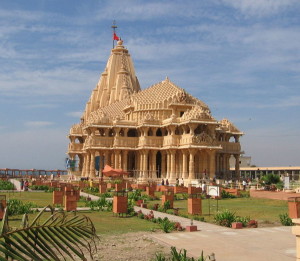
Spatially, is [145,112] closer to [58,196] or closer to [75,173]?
[75,173]

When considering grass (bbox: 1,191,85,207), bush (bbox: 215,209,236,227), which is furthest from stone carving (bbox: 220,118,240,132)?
bush (bbox: 215,209,236,227)

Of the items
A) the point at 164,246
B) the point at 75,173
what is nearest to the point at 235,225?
the point at 164,246

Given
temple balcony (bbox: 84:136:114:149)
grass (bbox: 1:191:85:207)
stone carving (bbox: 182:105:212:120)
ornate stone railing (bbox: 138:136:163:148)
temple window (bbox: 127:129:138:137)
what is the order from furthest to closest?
temple window (bbox: 127:129:138:137) < temple balcony (bbox: 84:136:114:149) < ornate stone railing (bbox: 138:136:163:148) < stone carving (bbox: 182:105:212:120) < grass (bbox: 1:191:85:207)

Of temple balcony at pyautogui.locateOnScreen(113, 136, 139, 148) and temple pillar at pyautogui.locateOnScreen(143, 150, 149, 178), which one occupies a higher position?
temple balcony at pyautogui.locateOnScreen(113, 136, 139, 148)

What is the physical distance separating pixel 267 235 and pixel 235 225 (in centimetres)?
194

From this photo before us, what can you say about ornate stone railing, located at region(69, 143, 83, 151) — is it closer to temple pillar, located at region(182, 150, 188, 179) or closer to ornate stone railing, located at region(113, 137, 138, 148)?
ornate stone railing, located at region(113, 137, 138, 148)

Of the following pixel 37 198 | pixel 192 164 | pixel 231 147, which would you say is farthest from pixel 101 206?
pixel 231 147

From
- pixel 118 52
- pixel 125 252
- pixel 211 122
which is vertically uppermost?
pixel 118 52

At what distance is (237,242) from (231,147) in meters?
44.4

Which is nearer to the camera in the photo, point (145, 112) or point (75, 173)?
A: point (145, 112)

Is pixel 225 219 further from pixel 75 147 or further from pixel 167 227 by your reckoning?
pixel 75 147

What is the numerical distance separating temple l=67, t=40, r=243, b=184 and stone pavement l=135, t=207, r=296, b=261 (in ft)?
103

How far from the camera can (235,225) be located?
16.3 m

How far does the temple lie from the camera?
4912 cm
